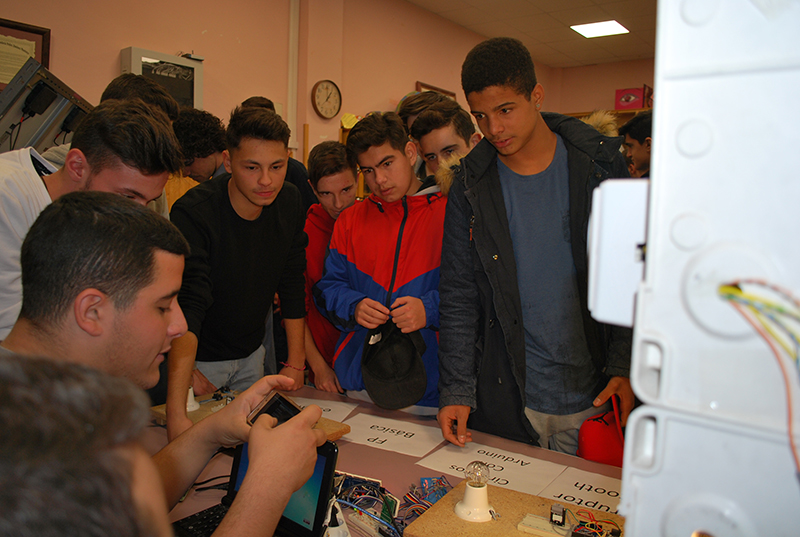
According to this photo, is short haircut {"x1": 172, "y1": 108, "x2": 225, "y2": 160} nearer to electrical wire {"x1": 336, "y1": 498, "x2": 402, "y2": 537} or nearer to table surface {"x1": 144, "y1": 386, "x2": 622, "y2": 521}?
table surface {"x1": 144, "y1": 386, "x2": 622, "y2": 521}

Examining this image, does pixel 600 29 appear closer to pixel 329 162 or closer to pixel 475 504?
pixel 329 162

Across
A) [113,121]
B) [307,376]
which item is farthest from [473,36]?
[113,121]

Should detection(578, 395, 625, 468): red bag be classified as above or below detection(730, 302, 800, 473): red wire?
below

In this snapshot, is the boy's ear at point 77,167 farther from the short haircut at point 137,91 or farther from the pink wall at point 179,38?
the pink wall at point 179,38

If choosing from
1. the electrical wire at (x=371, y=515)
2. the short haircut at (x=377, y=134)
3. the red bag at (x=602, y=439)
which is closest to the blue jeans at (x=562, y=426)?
the red bag at (x=602, y=439)

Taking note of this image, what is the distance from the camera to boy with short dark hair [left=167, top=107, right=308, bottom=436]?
79.0 inches

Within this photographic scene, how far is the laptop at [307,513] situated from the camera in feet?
3.41

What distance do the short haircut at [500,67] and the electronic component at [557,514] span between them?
1115 millimetres

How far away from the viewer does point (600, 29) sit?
676 cm

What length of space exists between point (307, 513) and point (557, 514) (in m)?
0.49

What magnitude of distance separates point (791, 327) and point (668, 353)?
0.29 feet

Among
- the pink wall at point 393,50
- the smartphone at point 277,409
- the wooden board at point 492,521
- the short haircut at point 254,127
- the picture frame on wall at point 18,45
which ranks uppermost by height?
the pink wall at point 393,50

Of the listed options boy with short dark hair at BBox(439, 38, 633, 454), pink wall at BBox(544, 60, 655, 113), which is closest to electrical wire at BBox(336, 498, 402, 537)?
boy with short dark hair at BBox(439, 38, 633, 454)

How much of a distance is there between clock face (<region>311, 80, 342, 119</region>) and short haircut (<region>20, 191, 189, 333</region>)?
13.0 ft
